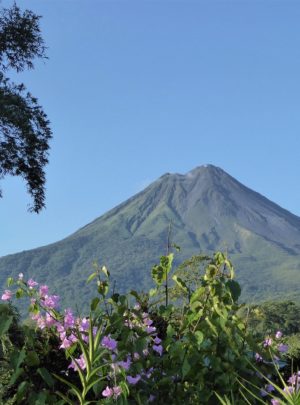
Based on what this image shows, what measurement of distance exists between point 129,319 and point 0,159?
2123cm

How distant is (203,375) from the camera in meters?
4.46

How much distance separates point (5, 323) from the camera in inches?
158

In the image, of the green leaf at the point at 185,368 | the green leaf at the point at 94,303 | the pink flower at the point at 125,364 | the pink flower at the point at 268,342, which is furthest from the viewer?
the pink flower at the point at 268,342

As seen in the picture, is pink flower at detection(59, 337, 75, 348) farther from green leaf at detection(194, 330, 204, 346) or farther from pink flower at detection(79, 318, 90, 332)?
green leaf at detection(194, 330, 204, 346)

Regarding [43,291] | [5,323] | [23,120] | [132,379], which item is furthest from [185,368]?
[23,120]

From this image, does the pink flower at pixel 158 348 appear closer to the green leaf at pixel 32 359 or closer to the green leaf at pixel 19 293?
the green leaf at pixel 32 359

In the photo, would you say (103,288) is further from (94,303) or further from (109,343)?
(109,343)

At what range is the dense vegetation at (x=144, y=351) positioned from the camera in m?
4.21

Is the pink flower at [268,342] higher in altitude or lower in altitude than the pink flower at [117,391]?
lower

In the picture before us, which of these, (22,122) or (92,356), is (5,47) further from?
(92,356)

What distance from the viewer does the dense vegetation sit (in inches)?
166

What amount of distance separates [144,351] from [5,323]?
43.8 inches

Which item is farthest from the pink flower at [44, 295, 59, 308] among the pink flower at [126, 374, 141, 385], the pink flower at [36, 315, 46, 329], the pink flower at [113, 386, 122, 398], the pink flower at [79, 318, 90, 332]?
the pink flower at [113, 386, 122, 398]

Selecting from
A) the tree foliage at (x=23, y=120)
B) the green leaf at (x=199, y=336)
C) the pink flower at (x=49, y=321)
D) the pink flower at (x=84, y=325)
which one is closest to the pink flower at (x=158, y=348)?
the green leaf at (x=199, y=336)
